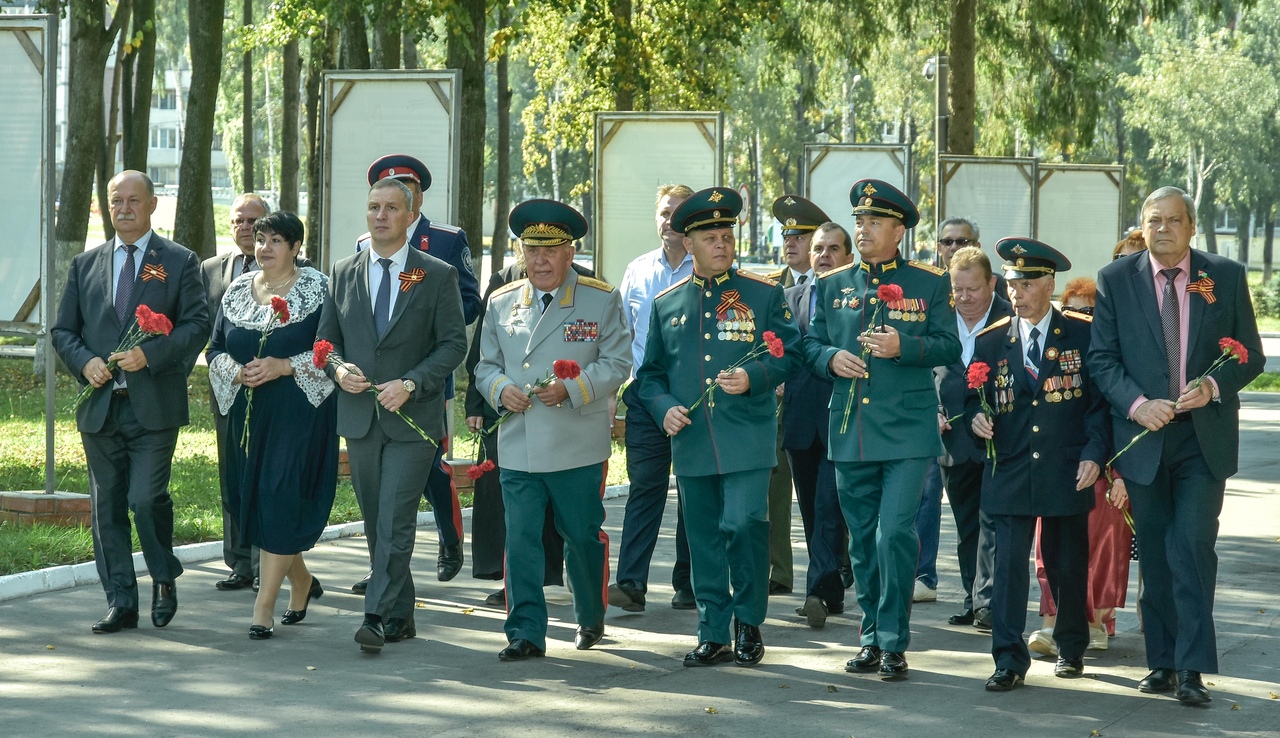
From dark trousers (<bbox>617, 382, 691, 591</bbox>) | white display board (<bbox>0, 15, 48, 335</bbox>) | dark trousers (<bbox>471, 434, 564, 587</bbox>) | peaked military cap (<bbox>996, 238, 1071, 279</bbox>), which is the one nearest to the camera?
peaked military cap (<bbox>996, 238, 1071, 279</bbox>)

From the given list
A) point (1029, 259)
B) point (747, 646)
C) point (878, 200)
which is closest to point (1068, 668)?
point (747, 646)

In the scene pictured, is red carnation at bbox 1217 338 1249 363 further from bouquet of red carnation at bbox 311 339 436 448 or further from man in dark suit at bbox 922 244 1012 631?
bouquet of red carnation at bbox 311 339 436 448

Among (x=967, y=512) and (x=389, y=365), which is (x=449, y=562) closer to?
(x=389, y=365)

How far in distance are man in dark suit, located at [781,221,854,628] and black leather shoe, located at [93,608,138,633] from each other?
10.8ft

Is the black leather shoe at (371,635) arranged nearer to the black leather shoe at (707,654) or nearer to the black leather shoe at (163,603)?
the black leather shoe at (163,603)

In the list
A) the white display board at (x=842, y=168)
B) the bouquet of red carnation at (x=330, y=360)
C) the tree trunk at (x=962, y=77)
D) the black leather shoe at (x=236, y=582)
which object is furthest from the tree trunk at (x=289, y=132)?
the bouquet of red carnation at (x=330, y=360)

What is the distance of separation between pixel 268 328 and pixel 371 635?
1.53 meters

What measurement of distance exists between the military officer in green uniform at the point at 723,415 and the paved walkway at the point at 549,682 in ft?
1.05

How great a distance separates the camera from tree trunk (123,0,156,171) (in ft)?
73.0

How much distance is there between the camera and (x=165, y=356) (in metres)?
7.42

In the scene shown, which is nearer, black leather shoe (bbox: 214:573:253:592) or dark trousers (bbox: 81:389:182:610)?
dark trousers (bbox: 81:389:182:610)

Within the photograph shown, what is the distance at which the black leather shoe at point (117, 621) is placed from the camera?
7387 millimetres

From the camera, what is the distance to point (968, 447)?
7.85 metres

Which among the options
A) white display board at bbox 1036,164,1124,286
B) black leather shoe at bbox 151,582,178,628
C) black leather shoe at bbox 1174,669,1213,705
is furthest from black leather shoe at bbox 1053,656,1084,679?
white display board at bbox 1036,164,1124,286
